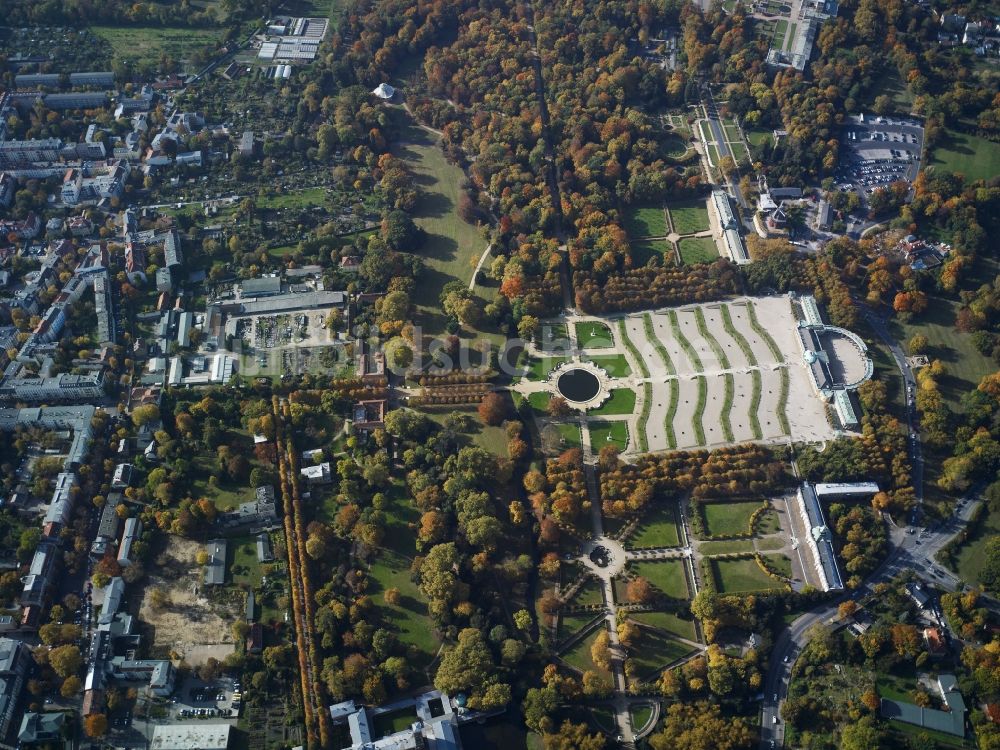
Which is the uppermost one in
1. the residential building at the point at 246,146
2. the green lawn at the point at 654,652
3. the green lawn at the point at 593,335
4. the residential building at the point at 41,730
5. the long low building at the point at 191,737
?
the residential building at the point at 246,146

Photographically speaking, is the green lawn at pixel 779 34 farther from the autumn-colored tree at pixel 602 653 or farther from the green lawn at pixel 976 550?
the autumn-colored tree at pixel 602 653

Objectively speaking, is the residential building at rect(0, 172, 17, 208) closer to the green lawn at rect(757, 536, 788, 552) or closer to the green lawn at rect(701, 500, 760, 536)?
the green lawn at rect(701, 500, 760, 536)

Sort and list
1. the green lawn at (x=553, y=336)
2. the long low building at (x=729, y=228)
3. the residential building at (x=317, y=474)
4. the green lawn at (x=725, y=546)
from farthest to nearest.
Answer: the long low building at (x=729, y=228) → the green lawn at (x=553, y=336) → the residential building at (x=317, y=474) → the green lawn at (x=725, y=546)

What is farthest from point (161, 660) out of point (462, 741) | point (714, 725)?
point (714, 725)

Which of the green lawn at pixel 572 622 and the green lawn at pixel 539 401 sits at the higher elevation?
the green lawn at pixel 539 401

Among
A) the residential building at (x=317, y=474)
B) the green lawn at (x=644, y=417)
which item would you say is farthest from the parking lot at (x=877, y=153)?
the residential building at (x=317, y=474)

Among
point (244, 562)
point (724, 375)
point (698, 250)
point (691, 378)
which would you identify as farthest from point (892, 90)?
point (244, 562)

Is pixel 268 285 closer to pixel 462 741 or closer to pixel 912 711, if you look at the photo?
pixel 462 741
